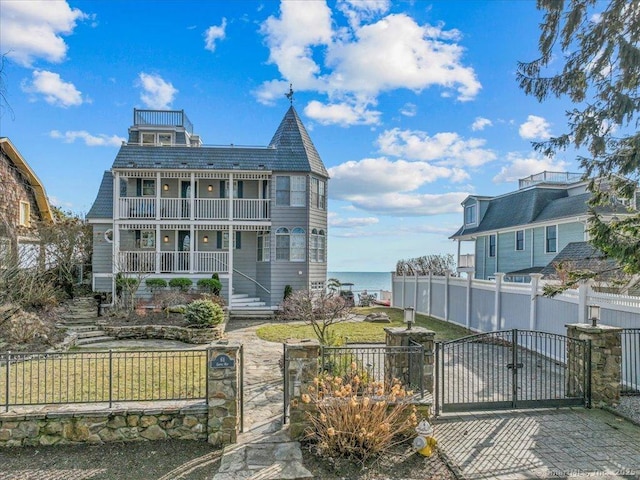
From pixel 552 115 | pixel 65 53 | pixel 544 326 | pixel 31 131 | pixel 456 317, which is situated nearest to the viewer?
pixel 544 326

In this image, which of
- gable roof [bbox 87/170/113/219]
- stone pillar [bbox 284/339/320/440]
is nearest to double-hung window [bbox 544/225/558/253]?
stone pillar [bbox 284/339/320/440]

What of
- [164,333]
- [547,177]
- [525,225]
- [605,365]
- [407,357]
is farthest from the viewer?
[547,177]

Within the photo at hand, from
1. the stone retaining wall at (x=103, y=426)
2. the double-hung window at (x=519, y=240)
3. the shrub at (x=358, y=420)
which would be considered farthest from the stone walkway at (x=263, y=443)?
the double-hung window at (x=519, y=240)

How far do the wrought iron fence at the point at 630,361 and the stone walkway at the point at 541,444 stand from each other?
1.44 m

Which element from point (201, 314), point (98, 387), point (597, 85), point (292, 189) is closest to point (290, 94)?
point (292, 189)

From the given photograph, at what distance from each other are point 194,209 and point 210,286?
157 inches

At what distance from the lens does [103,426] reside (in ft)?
18.1

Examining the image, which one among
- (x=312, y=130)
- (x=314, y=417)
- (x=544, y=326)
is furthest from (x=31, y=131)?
(x=544, y=326)

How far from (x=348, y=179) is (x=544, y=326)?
15.0 m

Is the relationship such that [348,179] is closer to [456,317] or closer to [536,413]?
[456,317]

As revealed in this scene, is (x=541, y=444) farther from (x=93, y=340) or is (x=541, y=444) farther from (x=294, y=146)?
(x=294, y=146)

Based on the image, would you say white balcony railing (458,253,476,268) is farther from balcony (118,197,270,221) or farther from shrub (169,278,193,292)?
shrub (169,278,193,292)

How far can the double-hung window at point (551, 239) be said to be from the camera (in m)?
18.2

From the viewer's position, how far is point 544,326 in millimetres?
9711
